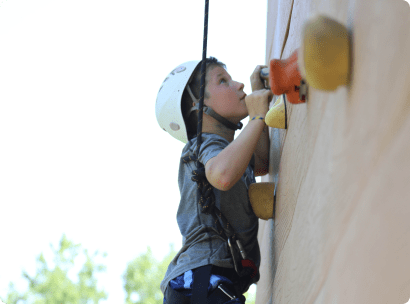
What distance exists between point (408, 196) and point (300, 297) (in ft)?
2.42

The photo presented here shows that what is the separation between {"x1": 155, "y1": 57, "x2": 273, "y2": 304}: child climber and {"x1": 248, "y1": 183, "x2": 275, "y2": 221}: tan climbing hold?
0.14ft

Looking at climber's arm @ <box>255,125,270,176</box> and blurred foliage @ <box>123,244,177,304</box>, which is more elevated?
climber's arm @ <box>255,125,270,176</box>

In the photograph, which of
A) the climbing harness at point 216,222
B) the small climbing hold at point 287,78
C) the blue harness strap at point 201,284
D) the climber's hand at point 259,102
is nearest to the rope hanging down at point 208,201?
the climbing harness at point 216,222

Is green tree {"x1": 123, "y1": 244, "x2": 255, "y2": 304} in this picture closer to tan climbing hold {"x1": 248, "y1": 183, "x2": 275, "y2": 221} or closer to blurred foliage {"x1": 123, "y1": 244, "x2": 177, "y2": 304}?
blurred foliage {"x1": 123, "y1": 244, "x2": 177, "y2": 304}

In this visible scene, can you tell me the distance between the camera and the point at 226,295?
5.96ft

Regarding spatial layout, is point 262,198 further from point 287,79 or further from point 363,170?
point 363,170

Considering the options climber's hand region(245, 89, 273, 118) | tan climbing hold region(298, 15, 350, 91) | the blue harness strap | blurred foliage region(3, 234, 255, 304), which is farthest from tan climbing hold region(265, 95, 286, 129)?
blurred foliage region(3, 234, 255, 304)

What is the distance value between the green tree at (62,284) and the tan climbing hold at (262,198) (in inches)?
642

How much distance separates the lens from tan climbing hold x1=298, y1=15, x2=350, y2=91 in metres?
0.72

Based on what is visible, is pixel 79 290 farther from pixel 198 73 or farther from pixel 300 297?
pixel 300 297

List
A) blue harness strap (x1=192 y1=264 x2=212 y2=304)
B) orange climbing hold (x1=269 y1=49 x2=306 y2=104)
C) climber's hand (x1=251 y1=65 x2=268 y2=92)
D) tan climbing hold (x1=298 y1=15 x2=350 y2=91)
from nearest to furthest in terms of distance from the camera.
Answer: tan climbing hold (x1=298 y1=15 x2=350 y2=91) → orange climbing hold (x1=269 y1=49 x2=306 y2=104) → blue harness strap (x1=192 y1=264 x2=212 y2=304) → climber's hand (x1=251 y1=65 x2=268 y2=92)

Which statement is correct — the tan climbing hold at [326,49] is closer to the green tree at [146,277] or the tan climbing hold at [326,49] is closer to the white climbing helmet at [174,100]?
the white climbing helmet at [174,100]

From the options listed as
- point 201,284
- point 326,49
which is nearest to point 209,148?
point 201,284

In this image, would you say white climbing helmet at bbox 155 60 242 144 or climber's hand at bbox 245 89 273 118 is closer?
climber's hand at bbox 245 89 273 118
